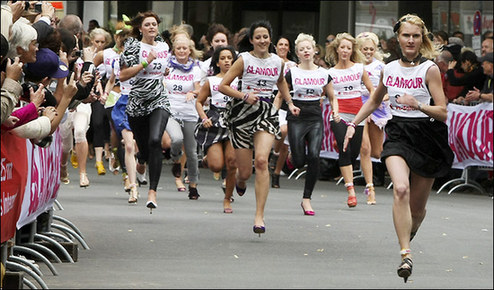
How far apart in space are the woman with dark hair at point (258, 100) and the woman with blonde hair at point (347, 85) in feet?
10.9

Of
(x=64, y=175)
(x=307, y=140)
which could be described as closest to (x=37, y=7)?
(x=307, y=140)

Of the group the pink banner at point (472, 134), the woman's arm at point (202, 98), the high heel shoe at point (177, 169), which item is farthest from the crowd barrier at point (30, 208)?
the pink banner at point (472, 134)

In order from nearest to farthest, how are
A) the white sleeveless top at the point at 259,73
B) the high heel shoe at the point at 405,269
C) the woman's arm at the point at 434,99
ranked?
the high heel shoe at the point at 405,269
the woman's arm at the point at 434,99
the white sleeveless top at the point at 259,73

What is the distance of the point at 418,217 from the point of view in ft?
34.7

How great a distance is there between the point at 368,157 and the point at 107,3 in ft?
64.4

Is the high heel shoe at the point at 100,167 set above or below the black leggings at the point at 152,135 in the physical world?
below

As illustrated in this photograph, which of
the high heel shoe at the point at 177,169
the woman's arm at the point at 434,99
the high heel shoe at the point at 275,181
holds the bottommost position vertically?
the high heel shoe at the point at 275,181

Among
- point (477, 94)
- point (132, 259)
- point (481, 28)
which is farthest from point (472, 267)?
point (481, 28)

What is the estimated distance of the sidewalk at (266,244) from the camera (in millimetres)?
11008

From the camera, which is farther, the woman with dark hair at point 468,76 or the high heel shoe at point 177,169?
the woman with dark hair at point 468,76

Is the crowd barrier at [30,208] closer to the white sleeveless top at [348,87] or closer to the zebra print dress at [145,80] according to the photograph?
the zebra print dress at [145,80]

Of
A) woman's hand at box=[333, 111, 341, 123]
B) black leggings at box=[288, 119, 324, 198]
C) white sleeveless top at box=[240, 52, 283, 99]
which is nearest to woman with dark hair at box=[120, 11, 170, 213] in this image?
white sleeveless top at box=[240, 52, 283, 99]

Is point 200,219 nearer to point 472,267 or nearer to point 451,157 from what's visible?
point 472,267

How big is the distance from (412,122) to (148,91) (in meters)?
5.38
